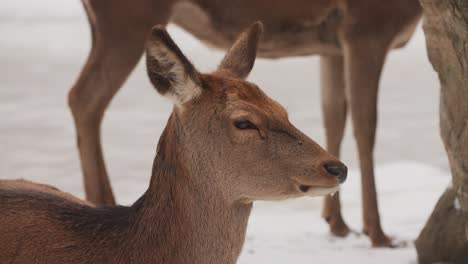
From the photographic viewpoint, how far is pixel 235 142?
350 centimetres

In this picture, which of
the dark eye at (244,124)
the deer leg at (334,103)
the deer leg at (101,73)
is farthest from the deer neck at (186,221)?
the deer leg at (334,103)

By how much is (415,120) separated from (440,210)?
6223 millimetres

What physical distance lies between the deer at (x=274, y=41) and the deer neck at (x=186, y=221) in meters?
2.69

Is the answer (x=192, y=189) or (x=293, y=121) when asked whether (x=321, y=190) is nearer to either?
(x=192, y=189)

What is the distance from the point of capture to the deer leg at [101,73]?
6168mm

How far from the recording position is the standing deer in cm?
347

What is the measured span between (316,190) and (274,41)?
3.35 meters

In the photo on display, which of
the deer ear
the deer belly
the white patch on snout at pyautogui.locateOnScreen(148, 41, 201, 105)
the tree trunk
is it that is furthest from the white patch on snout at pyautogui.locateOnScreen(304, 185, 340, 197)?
the deer belly

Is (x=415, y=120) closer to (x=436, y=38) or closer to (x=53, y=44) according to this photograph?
(x=53, y=44)

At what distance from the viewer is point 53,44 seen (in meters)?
15.0

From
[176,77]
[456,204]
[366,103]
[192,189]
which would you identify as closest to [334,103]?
[366,103]

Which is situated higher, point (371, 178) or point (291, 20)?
point (291, 20)

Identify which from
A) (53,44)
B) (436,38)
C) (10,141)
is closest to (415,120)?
(10,141)

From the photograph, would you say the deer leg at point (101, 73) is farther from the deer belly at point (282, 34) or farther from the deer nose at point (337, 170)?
the deer nose at point (337, 170)
